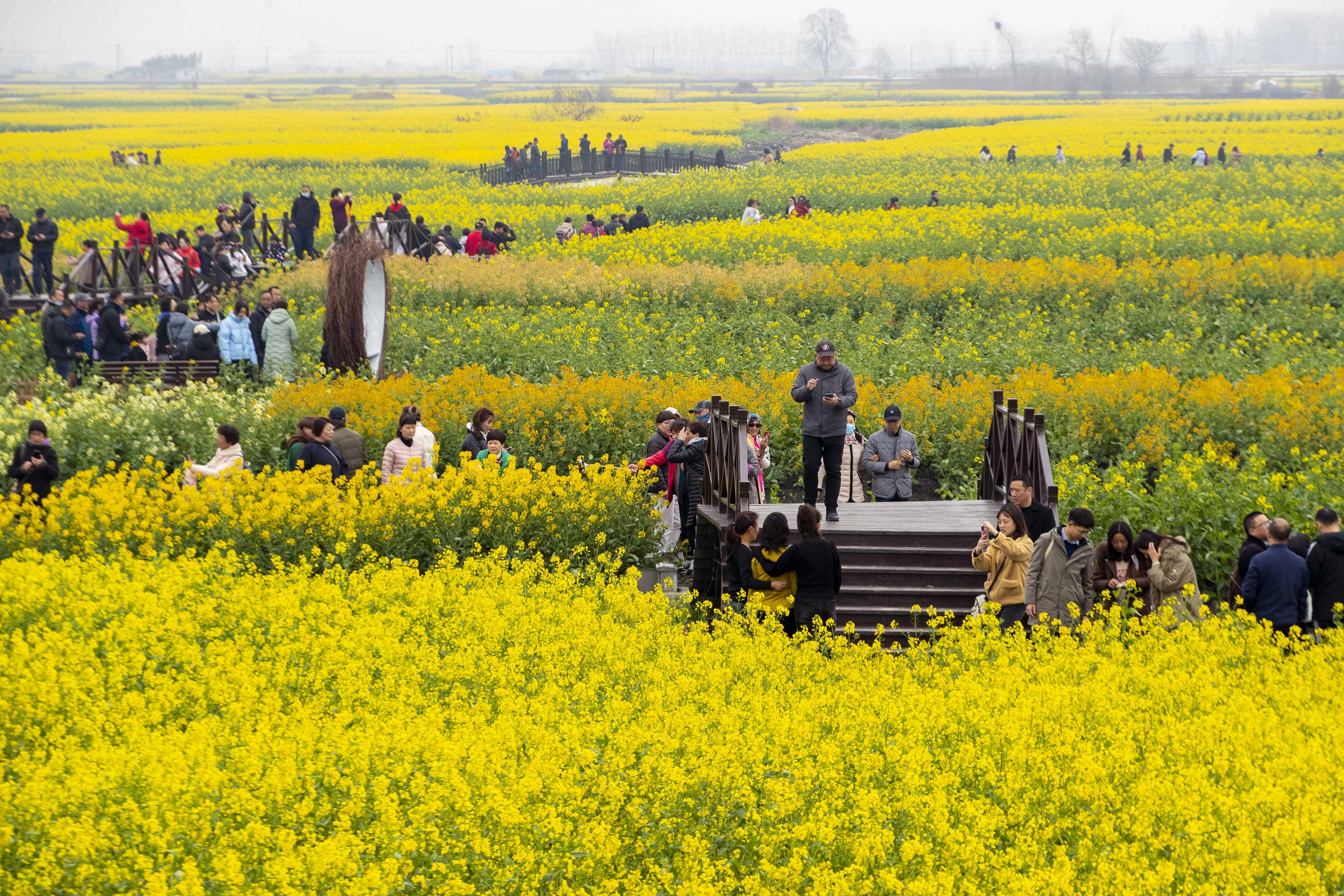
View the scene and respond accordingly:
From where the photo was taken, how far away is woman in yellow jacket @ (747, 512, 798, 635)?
359 inches

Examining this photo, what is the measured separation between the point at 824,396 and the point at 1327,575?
4.09 m

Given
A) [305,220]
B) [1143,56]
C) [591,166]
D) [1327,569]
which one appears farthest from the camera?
[1143,56]

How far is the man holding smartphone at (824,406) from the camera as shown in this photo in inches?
422

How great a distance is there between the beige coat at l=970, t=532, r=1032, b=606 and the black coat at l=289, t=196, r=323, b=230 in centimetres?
2120

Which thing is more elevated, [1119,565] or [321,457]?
[321,457]

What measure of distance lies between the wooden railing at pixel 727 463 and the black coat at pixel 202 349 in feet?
30.5

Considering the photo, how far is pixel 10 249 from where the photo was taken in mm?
23531

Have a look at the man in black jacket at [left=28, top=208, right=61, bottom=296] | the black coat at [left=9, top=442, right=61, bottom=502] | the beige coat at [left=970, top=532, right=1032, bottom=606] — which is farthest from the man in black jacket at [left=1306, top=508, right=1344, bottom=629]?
the man in black jacket at [left=28, top=208, right=61, bottom=296]

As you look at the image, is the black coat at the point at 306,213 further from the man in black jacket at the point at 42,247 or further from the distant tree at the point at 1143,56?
the distant tree at the point at 1143,56

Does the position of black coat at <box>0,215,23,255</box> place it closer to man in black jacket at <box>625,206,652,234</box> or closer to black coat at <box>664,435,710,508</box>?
man in black jacket at <box>625,206,652,234</box>

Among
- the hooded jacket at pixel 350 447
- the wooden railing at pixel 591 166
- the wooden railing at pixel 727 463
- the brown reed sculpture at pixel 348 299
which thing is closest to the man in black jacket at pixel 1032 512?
the wooden railing at pixel 727 463

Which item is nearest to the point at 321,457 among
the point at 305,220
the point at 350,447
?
the point at 350,447

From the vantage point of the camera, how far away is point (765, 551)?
9.22 meters

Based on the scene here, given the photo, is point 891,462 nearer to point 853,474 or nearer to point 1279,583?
point 853,474
